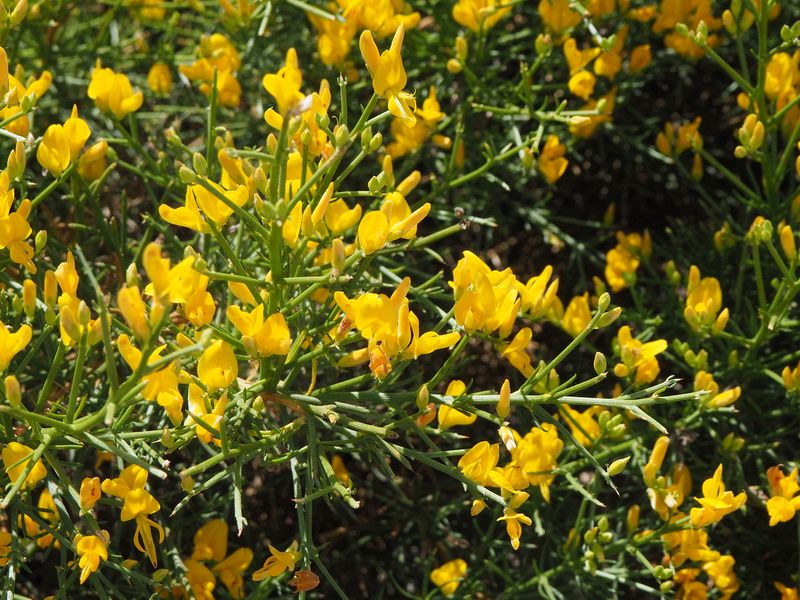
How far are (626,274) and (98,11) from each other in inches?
65.7

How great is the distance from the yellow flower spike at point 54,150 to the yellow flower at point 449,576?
0.99 metres

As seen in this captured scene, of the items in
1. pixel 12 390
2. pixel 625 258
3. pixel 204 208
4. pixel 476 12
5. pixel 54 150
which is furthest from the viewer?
pixel 625 258

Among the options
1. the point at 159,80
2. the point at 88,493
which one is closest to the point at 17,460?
the point at 88,493

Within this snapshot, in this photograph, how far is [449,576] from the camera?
1.74 m

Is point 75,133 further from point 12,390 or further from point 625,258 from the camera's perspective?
point 625,258

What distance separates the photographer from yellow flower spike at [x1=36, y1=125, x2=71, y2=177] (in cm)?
147

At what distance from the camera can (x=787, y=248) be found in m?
1.58

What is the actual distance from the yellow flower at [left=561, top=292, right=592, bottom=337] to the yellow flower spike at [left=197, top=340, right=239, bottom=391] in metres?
0.77

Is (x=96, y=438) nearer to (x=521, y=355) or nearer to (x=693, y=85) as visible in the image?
(x=521, y=355)

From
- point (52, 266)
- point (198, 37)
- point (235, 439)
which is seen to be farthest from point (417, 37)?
point (235, 439)

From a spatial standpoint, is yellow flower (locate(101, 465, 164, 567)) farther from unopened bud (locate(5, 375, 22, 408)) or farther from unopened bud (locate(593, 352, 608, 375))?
unopened bud (locate(593, 352, 608, 375))

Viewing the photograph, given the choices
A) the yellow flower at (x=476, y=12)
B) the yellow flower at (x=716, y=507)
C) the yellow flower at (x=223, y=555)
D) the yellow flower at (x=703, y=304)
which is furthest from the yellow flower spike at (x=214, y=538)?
the yellow flower at (x=476, y=12)

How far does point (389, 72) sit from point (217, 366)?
46cm

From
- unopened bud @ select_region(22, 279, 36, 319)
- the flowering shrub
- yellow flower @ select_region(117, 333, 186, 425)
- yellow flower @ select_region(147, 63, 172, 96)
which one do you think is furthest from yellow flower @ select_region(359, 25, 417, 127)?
yellow flower @ select_region(147, 63, 172, 96)
